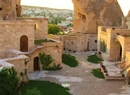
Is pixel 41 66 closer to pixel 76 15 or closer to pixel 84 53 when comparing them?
pixel 84 53

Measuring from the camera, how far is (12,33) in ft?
69.6

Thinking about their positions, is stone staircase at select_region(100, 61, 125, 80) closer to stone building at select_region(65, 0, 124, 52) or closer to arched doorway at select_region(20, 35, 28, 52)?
arched doorway at select_region(20, 35, 28, 52)

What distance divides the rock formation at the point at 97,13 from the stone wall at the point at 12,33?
18.1 meters

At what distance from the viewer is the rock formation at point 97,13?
38938mm

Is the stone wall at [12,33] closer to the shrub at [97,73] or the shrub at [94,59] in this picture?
the shrub at [97,73]

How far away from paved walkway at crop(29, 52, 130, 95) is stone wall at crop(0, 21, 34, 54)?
313 cm

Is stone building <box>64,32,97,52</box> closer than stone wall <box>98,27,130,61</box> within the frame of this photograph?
No

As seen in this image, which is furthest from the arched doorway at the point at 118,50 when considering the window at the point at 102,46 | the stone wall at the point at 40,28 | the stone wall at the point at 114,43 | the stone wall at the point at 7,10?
the stone wall at the point at 7,10

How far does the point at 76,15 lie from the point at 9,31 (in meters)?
23.4

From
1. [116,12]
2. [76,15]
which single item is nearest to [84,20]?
[76,15]

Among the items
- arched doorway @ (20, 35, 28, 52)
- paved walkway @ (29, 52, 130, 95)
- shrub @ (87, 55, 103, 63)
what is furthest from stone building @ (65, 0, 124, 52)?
arched doorway @ (20, 35, 28, 52)

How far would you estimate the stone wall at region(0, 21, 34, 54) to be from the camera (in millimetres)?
20672

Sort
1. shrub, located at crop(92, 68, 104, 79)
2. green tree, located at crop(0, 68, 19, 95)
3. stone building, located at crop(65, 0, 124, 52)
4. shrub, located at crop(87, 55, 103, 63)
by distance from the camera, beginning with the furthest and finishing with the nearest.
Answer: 1. stone building, located at crop(65, 0, 124, 52)
2. shrub, located at crop(87, 55, 103, 63)
3. shrub, located at crop(92, 68, 104, 79)
4. green tree, located at crop(0, 68, 19, 95)

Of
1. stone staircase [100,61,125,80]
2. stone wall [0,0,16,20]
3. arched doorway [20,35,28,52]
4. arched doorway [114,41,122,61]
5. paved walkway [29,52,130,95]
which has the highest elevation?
stone wall [0,0,16,20]
